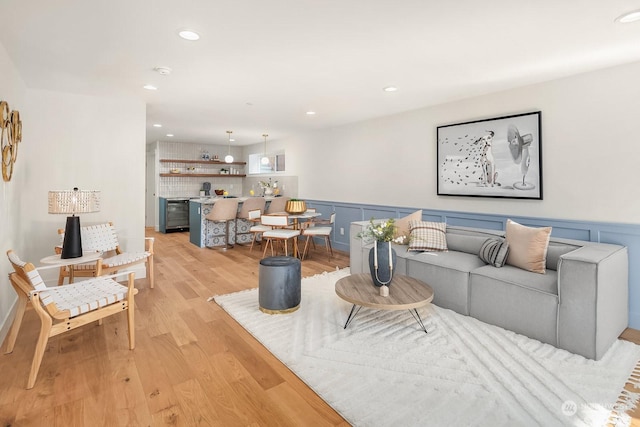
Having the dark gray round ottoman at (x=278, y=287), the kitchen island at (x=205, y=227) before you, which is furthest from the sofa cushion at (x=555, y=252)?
the kitchen island at (x=205, y=227)

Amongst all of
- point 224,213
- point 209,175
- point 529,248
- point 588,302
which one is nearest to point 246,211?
point 224,213

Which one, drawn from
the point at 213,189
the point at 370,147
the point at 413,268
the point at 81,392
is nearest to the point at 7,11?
the point at 81,392

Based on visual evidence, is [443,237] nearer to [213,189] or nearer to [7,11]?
[7,11]

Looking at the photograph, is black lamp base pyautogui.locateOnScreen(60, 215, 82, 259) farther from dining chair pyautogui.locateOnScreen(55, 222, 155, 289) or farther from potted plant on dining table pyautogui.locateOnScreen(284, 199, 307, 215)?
potted plant on dining table pyautogui.locateOnScreen(284, 199, 307, 215)

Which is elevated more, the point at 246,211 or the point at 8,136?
the point at 8,136

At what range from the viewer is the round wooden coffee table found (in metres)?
2.48

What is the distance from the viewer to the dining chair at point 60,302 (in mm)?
1993

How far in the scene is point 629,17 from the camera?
211 cm

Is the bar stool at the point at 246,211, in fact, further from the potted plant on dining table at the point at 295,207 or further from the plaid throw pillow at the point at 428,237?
the plaid throw pillow at the point at 428,237

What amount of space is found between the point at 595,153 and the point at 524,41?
1.43 meters

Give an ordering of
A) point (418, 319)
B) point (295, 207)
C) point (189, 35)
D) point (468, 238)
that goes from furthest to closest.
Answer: point (295, 207), point (468, 238), point (418, 319), point (189, 35)

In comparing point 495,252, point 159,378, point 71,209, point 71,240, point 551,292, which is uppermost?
point 71,209

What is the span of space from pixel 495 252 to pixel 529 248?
0.28 meters

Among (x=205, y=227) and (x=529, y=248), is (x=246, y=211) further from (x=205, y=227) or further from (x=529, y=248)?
(x=529, y=248)
